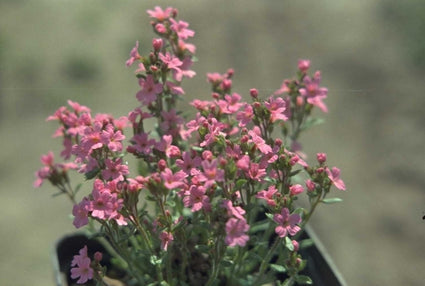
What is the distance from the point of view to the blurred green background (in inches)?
143

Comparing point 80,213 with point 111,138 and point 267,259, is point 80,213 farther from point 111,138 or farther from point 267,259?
point 267,259

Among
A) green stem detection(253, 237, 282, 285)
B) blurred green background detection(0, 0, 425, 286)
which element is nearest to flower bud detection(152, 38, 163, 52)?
green stem detection(253, 237, 282, 285)

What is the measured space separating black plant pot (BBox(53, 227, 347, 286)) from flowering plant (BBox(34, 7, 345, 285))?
224 mm

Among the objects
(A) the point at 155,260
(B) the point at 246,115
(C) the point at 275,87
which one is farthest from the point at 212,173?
(C) the point at 275,87

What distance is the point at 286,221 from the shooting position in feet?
5.35

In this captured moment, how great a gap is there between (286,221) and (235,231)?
0.20 metres

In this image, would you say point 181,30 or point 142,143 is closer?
point 142,143

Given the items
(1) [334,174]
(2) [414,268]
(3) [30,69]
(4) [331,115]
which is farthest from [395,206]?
(3) [30,69]

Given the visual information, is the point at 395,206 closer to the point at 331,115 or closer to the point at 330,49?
the point at 331,115

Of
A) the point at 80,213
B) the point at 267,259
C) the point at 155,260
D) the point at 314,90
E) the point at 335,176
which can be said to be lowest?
the point at 267,259

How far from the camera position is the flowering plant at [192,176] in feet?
5.21

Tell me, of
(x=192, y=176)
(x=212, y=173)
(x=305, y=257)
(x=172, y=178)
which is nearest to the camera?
(x=212, y=173)

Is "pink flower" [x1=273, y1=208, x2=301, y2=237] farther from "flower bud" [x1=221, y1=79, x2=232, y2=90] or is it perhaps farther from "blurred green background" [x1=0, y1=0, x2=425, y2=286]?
"blurred green background" [x1=0, y1=0, x2=425, y2=286]

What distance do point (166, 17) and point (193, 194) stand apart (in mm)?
702
